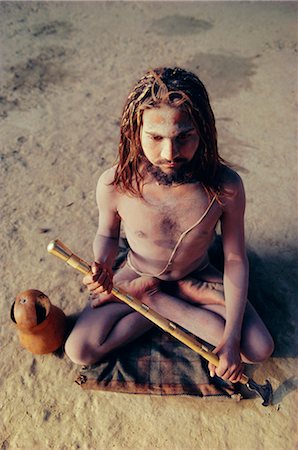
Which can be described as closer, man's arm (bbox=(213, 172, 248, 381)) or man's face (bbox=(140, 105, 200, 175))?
man's face (bbox=(140, 105, 200, 175))

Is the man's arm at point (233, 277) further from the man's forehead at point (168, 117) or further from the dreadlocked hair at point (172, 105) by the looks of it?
the man's forehead at point (168, 117)

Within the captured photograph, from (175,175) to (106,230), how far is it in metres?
0.56

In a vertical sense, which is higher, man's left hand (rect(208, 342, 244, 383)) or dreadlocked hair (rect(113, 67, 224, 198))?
dreadlocked hair (rect(113, 67, 224, 198))

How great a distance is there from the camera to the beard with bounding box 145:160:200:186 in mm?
1710

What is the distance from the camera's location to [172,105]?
1504 mm

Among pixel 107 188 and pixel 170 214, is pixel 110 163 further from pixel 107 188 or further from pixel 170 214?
pixel 170 214

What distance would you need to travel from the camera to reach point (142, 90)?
61.6 inches

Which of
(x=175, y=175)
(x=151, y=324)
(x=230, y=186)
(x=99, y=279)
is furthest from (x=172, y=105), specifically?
(x=151, y=324)

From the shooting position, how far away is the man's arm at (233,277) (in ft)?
6.21

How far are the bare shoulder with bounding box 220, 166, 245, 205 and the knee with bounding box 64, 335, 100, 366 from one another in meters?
1.00

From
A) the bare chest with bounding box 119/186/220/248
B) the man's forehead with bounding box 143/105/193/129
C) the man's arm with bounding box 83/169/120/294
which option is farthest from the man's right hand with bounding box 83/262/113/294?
the man's forehead with bounding box 143/105/193/129

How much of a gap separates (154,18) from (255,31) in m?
1.34

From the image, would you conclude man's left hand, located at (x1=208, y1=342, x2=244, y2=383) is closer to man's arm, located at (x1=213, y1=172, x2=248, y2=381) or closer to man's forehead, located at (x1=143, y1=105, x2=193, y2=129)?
man's arm, located at (x1=213, y1=172, x2=248, y2=381)

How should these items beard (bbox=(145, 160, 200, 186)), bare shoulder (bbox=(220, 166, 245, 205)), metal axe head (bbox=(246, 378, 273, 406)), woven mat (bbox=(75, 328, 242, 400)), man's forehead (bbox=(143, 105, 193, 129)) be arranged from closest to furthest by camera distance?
man's forehead (bbox=(143, 105, 193, 129)), beard (bbox=(145, 160, 200, 186)), bare shoulder (bbox=(220, 166, 245, 205)), metal axe head (bbox=(246, 378, 273, 406)), woven mat (bbox=(75, 328, 242, 400))
